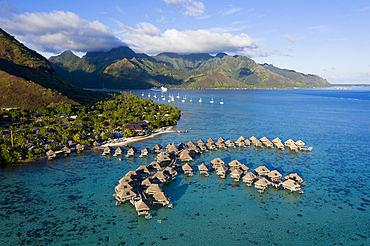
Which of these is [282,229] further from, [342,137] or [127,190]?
[342,137]

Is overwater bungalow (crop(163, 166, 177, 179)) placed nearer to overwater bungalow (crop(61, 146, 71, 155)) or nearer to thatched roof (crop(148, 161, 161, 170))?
thatched roof (crop(148, 161, 161, 170))

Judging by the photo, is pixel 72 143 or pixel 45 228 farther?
pixel 72 143

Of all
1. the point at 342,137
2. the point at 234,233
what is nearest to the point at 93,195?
the point at 234,233

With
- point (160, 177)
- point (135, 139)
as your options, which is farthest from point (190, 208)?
point (135, 139)

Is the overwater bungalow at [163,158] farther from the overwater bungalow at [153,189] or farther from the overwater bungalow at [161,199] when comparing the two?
the overwater bungalow at [161,199]

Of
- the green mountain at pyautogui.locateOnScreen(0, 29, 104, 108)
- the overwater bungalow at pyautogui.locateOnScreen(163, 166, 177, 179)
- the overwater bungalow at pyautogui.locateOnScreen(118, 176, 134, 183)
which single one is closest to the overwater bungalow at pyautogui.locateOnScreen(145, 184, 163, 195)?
the overwater bungalow at pyautogui.locateOnScreen(118, 176, 134, 183)

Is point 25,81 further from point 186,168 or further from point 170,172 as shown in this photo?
point 186,168

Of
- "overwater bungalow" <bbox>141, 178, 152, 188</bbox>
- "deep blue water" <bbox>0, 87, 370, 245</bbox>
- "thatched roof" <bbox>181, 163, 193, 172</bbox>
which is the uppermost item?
"thatched roof" <bbox>181, 163, 193, 172</bbox>
